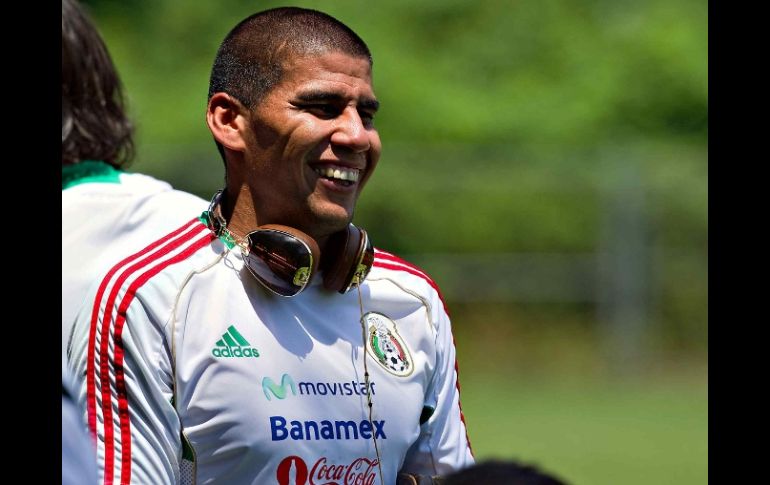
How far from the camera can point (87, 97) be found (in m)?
5.10

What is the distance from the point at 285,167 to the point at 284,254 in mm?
252

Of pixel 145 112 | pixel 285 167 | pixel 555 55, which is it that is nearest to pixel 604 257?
pixel 555 55

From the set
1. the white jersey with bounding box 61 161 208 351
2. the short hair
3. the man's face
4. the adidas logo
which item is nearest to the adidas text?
the adidas logo

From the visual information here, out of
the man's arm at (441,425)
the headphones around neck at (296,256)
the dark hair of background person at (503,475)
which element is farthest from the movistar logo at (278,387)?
the dark hair of background person at (503,475)

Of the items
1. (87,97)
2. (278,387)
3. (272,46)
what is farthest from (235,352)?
(87,97)

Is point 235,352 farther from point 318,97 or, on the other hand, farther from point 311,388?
point 318,97

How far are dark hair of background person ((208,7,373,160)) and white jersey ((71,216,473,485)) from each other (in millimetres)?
393

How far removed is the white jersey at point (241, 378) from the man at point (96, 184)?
0.93 metres

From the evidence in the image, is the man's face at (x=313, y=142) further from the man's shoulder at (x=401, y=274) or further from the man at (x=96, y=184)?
the man at (x=96, y=184)

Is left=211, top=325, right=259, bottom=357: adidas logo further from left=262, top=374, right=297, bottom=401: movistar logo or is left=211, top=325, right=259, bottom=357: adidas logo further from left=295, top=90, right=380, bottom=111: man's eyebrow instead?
left=295, top=90, right=380, bottom=111: man's eyebrow

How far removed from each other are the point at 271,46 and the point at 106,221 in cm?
129

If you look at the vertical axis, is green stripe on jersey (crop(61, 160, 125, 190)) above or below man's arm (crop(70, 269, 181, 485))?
above

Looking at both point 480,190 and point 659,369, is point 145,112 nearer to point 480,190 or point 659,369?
point 480,190

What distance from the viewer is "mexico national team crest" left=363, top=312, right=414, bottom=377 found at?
3.70 metres
